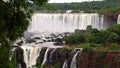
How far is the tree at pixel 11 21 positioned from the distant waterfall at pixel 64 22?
51.0 meters

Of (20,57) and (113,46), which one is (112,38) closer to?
(113,46)

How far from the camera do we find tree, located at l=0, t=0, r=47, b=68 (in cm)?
953

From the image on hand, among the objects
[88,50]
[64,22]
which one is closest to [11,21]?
[88,50]

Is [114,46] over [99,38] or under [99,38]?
under

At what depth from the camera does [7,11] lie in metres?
9.55

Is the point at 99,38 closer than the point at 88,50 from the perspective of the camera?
No

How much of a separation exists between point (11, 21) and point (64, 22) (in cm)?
5591

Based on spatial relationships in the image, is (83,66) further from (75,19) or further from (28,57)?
(75,19)

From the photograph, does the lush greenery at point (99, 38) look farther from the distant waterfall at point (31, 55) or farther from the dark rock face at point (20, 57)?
the dark rock face at point (20, 57)

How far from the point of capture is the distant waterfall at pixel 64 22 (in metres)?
61.1

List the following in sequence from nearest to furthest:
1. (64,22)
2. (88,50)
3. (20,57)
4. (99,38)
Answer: (88,50) < (20,57) < (99,38) < (64,22)

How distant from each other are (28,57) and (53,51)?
296cm

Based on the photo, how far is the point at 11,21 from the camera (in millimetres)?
9633

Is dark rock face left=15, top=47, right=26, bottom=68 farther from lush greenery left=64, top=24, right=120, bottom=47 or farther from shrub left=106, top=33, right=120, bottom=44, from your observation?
shrub left=106, top=33, right=120, bottom=44
